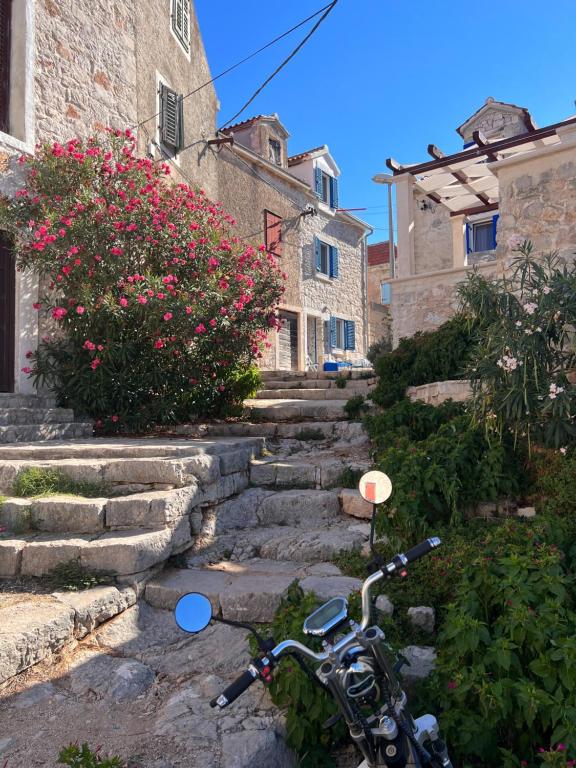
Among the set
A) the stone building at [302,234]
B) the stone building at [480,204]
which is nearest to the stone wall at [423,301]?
the stone building at [480,204]

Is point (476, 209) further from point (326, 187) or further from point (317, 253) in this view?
point (326, 187)

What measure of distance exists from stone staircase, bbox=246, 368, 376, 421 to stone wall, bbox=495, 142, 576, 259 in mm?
2814

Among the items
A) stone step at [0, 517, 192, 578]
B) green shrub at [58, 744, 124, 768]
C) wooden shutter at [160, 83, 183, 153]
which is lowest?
green shrub at [58, 744, 124, 768]

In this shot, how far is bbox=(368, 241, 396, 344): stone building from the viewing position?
25.8m

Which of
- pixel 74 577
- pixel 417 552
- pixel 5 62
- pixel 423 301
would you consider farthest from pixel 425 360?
pixel 5 62

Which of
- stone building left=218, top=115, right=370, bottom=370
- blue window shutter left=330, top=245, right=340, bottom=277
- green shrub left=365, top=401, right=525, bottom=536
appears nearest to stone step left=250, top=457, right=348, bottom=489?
green shrub left=365, top=401, right=525, bottom=536

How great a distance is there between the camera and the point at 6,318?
734cm

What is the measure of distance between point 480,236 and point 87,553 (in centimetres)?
1611

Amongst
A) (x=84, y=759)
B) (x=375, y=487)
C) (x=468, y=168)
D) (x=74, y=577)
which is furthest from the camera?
(x=468, y=168)

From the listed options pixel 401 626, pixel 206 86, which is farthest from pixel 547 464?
pixel 206 86

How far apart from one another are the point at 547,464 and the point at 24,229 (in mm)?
6022

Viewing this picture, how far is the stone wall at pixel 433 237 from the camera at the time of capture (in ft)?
56.7

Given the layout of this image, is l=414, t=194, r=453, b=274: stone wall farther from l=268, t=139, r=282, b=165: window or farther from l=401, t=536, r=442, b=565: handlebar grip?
l=401, t=536, r=442, b=565: handlebar grip

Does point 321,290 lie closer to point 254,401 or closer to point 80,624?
point 254,401
